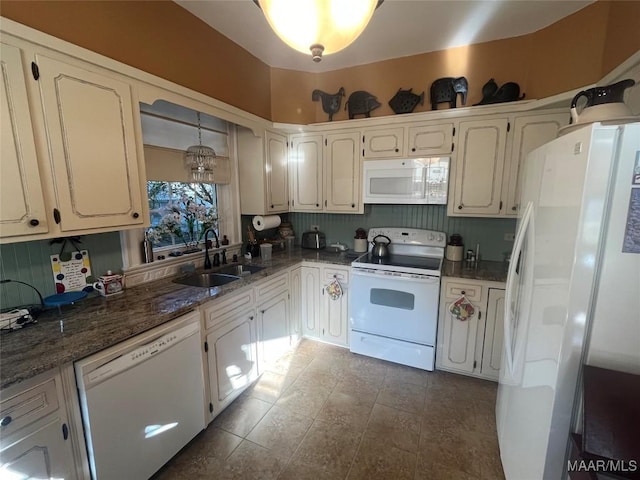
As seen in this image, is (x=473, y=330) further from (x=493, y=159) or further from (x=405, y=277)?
(x=493, y=159)

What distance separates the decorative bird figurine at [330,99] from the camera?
2.97m

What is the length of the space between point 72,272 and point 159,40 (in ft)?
5.17

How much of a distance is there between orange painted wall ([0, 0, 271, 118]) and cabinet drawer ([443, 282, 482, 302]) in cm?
242

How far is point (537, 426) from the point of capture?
1101 millimetres

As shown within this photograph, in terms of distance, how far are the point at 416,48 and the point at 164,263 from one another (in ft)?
9.43

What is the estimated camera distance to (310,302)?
9.61ft

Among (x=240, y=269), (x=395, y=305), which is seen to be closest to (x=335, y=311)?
(x=395, y=305)

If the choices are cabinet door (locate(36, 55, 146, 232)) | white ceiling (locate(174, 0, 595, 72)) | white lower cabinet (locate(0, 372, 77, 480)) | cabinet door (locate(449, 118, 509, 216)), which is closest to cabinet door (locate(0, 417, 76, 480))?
white lower cabinet (locate(0, 372, 77, 480))

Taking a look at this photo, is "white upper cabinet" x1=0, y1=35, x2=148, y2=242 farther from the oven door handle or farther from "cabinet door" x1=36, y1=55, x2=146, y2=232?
the oven door handle

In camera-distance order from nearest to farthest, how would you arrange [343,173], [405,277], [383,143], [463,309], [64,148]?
[64,148] → [463,309] → [405,277] → [383,143] → [343,173]

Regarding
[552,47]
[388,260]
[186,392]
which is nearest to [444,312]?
[388,260]

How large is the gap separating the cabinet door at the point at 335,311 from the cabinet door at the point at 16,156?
2.11 metres

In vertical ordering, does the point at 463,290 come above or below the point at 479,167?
below

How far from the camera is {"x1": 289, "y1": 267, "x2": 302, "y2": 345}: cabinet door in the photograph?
2.75 meters
